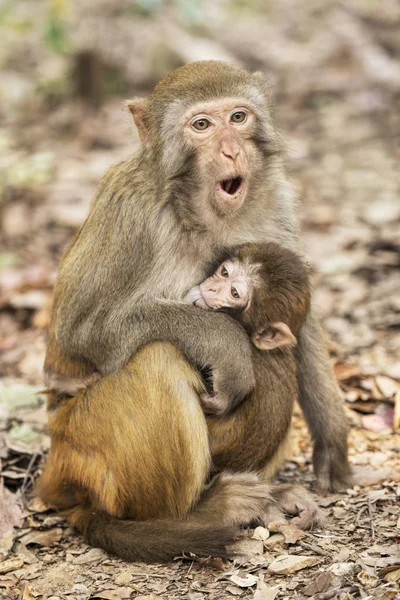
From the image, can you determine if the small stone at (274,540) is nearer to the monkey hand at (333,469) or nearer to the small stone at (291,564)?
the small stone at (291,564)

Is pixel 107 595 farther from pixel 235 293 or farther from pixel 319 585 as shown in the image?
pixel 235 293

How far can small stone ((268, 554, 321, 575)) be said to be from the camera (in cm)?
432

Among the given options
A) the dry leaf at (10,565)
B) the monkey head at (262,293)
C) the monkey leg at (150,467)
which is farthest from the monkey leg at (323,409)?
the dry leaf at (10,565)

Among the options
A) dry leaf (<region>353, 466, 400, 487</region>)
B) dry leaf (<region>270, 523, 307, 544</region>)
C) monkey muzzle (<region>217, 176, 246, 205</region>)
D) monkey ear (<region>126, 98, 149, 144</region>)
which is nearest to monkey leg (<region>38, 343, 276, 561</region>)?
dry leaf (<region>270, 523, 307, 544</region>)

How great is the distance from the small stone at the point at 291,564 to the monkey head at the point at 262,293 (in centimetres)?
109

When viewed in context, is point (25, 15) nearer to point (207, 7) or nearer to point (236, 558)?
point (207, 7)

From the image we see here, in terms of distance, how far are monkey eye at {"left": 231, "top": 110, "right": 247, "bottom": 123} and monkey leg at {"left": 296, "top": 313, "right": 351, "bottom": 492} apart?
4.06ft

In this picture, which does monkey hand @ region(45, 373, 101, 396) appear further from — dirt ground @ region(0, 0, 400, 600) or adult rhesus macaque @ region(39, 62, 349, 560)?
dirt ground @ region(0, 0, 400, 600)

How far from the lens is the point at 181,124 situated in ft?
15.5

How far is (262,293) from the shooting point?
4.81 m

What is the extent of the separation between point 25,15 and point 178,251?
892 centimetres

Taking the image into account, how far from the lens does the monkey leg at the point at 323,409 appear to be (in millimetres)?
5246

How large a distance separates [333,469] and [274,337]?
98 centimetres

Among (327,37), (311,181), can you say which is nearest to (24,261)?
(311,181)
